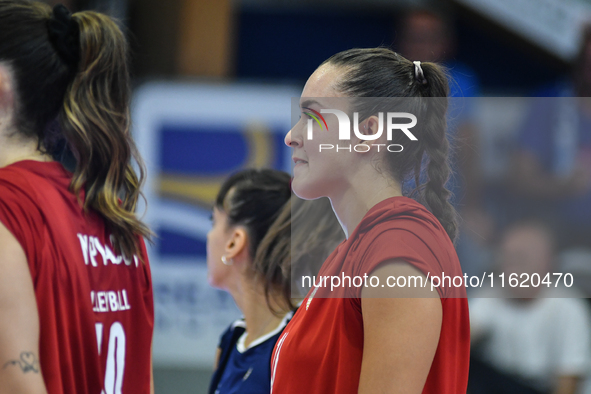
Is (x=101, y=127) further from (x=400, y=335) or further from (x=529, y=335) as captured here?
(x=529, y=335)

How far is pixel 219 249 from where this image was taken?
184 cm

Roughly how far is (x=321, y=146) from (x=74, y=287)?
0.55 meters

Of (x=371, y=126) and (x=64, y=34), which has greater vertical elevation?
(x=64, y=34)

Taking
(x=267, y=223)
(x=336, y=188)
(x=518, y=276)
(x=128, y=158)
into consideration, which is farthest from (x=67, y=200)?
(x=518, y=276)

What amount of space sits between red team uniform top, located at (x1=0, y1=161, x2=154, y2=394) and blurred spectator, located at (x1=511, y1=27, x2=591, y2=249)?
2944 millimetres

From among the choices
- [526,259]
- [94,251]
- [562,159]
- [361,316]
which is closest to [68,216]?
[94,251]

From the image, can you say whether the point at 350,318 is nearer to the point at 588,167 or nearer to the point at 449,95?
the point at 449,95

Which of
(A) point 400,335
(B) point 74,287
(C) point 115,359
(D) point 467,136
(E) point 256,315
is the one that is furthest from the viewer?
(D) point 467,136

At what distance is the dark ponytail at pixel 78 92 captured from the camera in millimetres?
1268

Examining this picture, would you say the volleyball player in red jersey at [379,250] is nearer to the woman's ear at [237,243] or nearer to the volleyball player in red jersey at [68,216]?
the volleyball player in red jersey at [68,216]

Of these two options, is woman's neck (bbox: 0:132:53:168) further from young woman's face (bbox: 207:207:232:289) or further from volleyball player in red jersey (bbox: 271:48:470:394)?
young woman's face (bbox: 207:207:232:289)

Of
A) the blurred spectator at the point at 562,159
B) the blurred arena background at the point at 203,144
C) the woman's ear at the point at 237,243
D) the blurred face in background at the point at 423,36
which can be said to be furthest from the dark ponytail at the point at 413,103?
the blurred face in background at the point at 423,36

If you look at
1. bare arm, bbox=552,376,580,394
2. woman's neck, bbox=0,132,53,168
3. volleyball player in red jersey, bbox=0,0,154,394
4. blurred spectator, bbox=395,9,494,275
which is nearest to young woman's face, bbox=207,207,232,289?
volleyball player in red jersey, bbox=0,0,154,394

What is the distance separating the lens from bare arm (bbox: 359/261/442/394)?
94 centimetres
